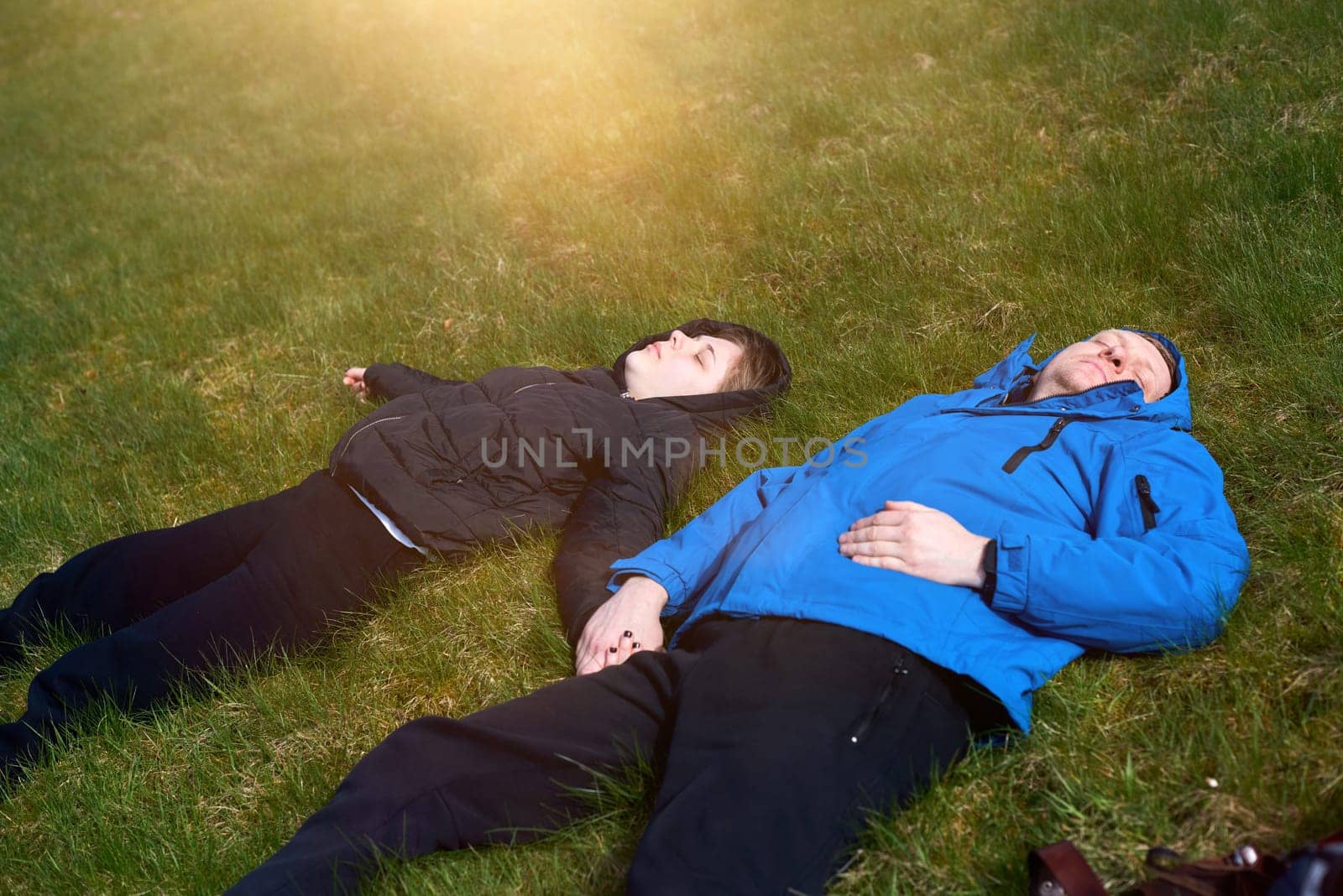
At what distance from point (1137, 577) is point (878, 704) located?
726 mm

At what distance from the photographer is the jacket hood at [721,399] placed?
12.4 ft

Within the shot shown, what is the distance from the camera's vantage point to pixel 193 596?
3234 millimetres

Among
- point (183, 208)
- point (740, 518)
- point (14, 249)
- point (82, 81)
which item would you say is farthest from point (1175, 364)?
point (82, 81)

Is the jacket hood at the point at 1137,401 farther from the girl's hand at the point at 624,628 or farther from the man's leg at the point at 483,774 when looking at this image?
the man's leg at the point at 483,774

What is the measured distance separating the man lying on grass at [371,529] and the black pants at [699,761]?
612mm

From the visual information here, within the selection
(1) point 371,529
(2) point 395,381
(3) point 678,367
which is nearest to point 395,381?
(2) point 395,381

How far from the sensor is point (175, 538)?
11.7ft

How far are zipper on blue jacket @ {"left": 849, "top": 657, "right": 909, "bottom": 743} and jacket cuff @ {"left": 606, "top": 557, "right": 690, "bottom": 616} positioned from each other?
2.56 feet

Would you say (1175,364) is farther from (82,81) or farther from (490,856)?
(82,81)

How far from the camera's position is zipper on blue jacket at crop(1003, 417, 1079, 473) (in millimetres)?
2707

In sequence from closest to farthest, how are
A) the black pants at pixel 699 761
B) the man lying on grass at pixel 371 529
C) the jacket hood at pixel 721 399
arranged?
the black pants at pixel 699 761 < the man lying on grass at pixel 371 529 < the jacket hood at pixel 721 399

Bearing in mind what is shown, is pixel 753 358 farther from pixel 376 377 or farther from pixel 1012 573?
pixel 1012 573

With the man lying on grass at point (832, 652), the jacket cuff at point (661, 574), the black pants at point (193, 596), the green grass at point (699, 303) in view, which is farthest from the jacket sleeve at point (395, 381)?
the man lying on grass at point (832, 652)

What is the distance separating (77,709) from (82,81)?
1310 centimetres
